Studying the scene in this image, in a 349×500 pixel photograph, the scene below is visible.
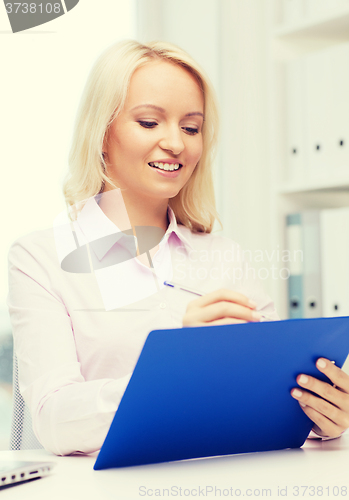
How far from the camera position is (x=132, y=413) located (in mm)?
604

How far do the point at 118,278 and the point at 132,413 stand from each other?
0.57m

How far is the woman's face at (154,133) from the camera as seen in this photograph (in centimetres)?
116

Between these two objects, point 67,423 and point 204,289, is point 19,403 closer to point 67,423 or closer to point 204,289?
point 67,423

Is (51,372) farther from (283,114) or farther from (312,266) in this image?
(283,114)

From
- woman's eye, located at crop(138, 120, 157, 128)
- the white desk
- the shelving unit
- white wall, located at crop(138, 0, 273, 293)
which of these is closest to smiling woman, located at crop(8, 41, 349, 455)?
woman's eye, located at crop(138, 120, 157, 128)

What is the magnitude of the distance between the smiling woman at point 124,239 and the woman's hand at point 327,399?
30 cm

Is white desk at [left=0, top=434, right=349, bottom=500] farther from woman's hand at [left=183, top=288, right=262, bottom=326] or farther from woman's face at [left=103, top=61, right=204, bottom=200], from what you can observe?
woman's face at [left=103, top=61, right=204, bottom=200]

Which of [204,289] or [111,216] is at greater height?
[111,216]

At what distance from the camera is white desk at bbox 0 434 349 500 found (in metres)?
0.55

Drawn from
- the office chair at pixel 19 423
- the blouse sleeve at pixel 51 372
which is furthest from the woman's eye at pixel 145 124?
the office chair at pixel 19 423

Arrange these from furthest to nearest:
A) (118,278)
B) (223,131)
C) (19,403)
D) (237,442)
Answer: (223,131)
(118,278)
(19,403)
(237,442)

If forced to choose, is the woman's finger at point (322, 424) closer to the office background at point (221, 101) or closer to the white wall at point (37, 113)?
the office background at point (221, 101)

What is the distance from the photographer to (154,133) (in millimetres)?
1164

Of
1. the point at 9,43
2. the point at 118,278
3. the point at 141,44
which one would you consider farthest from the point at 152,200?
the point at 9,43
